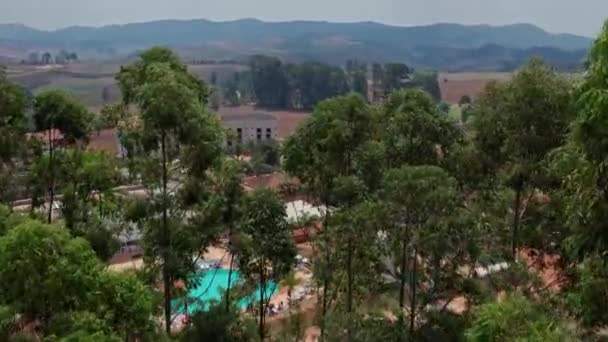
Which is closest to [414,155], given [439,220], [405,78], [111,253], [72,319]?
[439,220]

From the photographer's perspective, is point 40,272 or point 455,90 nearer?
point 40,272

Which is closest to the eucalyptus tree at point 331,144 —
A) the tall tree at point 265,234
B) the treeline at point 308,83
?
the tall tree at point 265,234

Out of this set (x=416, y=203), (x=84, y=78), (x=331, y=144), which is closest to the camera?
(x=416, y=203)

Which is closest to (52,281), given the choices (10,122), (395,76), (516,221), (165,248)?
(165,248)

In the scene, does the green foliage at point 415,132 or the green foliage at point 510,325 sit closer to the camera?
the green foliage at point 510,325

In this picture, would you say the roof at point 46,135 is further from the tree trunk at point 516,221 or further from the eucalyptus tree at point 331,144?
the tree trunk at point 516,221

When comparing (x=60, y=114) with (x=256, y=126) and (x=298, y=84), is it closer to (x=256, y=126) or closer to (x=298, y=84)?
(x=256, y=126)

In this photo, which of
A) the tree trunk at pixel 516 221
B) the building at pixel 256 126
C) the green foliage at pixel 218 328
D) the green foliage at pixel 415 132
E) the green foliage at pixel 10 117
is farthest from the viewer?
the building at pixel 256 126
